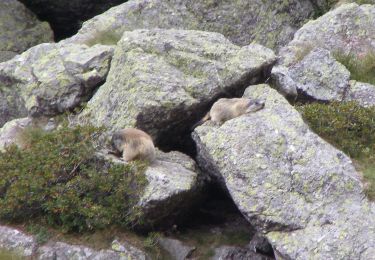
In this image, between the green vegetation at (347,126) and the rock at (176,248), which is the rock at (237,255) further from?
the green vegetation at (347,126)

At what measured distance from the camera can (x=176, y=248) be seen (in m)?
13.5

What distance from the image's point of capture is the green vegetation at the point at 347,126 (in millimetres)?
14016

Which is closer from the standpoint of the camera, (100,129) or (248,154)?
(248,154)

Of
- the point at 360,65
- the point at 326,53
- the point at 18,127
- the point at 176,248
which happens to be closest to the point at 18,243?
the point at 176,248

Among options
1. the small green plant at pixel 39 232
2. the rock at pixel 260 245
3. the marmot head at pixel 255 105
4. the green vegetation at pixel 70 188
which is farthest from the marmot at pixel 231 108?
the small green plant at pixel 39 232

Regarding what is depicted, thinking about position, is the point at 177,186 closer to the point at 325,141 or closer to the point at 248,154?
the point at 248,154

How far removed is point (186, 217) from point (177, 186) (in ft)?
4.60

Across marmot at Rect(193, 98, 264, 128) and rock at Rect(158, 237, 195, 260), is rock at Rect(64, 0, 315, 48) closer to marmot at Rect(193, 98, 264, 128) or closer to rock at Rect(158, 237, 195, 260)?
marmot at Rect(193, 98, 264, 128)

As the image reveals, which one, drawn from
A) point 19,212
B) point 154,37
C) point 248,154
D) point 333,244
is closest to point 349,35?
point 154,37

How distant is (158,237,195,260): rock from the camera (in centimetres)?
1345

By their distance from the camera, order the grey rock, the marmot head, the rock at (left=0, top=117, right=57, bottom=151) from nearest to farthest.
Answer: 1. the marmot head
2. the grey rock
3. the rock at (left=0, top=117, right=57, bottom=151)

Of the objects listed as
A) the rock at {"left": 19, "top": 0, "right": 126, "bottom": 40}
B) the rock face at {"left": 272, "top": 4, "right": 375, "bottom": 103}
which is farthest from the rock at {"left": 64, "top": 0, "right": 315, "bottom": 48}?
the rock at {"left": 19, "top": 0, "right": 126, "bottom": 40}

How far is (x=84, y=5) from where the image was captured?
23.8 metres

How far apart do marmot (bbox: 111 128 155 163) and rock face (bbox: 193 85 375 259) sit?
105cm
